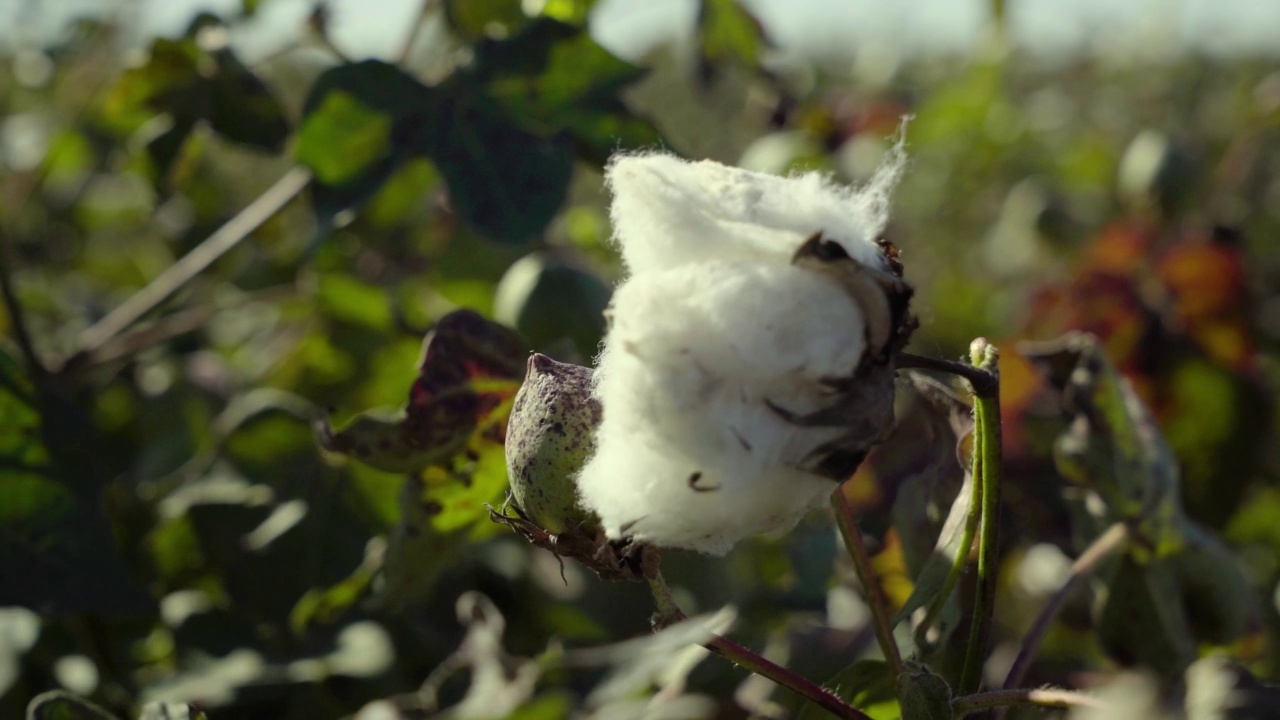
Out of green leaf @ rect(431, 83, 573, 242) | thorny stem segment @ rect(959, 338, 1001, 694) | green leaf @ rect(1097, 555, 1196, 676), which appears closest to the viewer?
thorny stem segment @ rect(959, 338, 1001, 694)

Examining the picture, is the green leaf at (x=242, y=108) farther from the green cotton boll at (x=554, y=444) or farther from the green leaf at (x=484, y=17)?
the green cotton boll at (x=554, y=444)

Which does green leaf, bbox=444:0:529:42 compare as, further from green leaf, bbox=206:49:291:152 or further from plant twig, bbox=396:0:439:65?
green leaf, bbox=206:49:291:152

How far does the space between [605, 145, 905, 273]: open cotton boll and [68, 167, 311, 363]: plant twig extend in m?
0.65

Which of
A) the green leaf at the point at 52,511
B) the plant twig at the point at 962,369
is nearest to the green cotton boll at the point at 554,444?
the plant twig at the point at 962,369

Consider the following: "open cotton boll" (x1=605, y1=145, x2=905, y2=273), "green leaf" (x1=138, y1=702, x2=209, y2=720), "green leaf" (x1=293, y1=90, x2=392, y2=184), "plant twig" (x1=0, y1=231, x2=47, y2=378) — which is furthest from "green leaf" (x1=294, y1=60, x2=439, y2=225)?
"open cotton boll" (x1=605, y1=145, x2=905, y2=273)

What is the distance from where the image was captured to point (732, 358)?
1.22 ft

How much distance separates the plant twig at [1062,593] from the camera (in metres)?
0.61

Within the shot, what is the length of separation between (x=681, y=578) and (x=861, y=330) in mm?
556

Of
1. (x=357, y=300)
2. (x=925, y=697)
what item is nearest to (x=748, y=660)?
(x=925, y=697)

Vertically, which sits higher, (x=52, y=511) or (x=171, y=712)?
(x=171, y=712)

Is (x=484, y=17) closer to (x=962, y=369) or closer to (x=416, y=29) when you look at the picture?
(x=416, y=29)

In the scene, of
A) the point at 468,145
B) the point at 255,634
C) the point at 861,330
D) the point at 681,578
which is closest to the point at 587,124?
the point at 468,145

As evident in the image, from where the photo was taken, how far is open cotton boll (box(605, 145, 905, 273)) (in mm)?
394

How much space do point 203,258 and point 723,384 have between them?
839 mm
